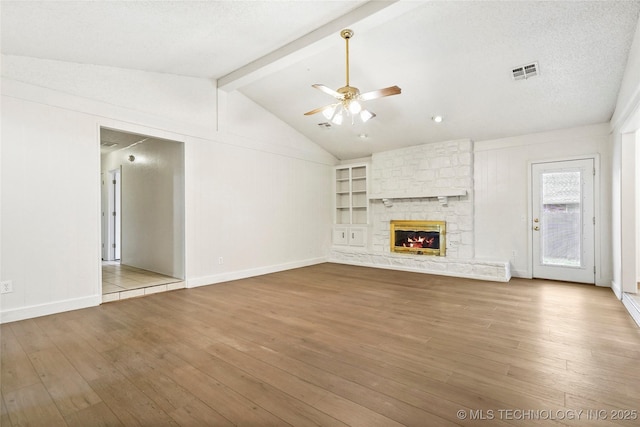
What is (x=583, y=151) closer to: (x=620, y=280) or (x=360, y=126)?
(x=620, y=280)

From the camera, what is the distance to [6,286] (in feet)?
11.0

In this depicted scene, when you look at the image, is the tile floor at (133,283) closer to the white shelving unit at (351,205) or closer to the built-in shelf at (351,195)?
the white shelving unit at (351,205)

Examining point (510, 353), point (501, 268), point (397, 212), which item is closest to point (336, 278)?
point (397, 212)

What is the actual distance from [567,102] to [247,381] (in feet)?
18.2

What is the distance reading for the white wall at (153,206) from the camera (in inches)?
203

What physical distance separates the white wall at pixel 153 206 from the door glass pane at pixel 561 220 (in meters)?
6.11

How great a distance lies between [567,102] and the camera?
15.1ft

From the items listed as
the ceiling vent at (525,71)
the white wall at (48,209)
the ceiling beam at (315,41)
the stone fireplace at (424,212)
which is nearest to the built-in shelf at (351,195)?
the stone fireplace at (424,212)

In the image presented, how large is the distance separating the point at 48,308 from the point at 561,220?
7.44 meters

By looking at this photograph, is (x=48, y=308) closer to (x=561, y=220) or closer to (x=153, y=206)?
(x=153, y=206)

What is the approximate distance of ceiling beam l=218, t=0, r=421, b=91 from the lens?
3260 millimetres

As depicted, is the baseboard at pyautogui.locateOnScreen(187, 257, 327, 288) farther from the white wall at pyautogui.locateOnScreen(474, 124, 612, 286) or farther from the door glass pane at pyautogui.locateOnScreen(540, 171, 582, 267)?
the door glass pane at pyautogui.locateOnScreen(540, 171, 582, 267)

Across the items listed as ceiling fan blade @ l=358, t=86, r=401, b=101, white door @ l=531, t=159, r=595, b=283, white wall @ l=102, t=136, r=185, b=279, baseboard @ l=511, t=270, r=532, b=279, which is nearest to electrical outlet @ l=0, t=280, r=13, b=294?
white wall @ l=102, t=136, r=185, b=279

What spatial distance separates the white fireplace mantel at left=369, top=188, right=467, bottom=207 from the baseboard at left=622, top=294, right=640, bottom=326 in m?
2.73
